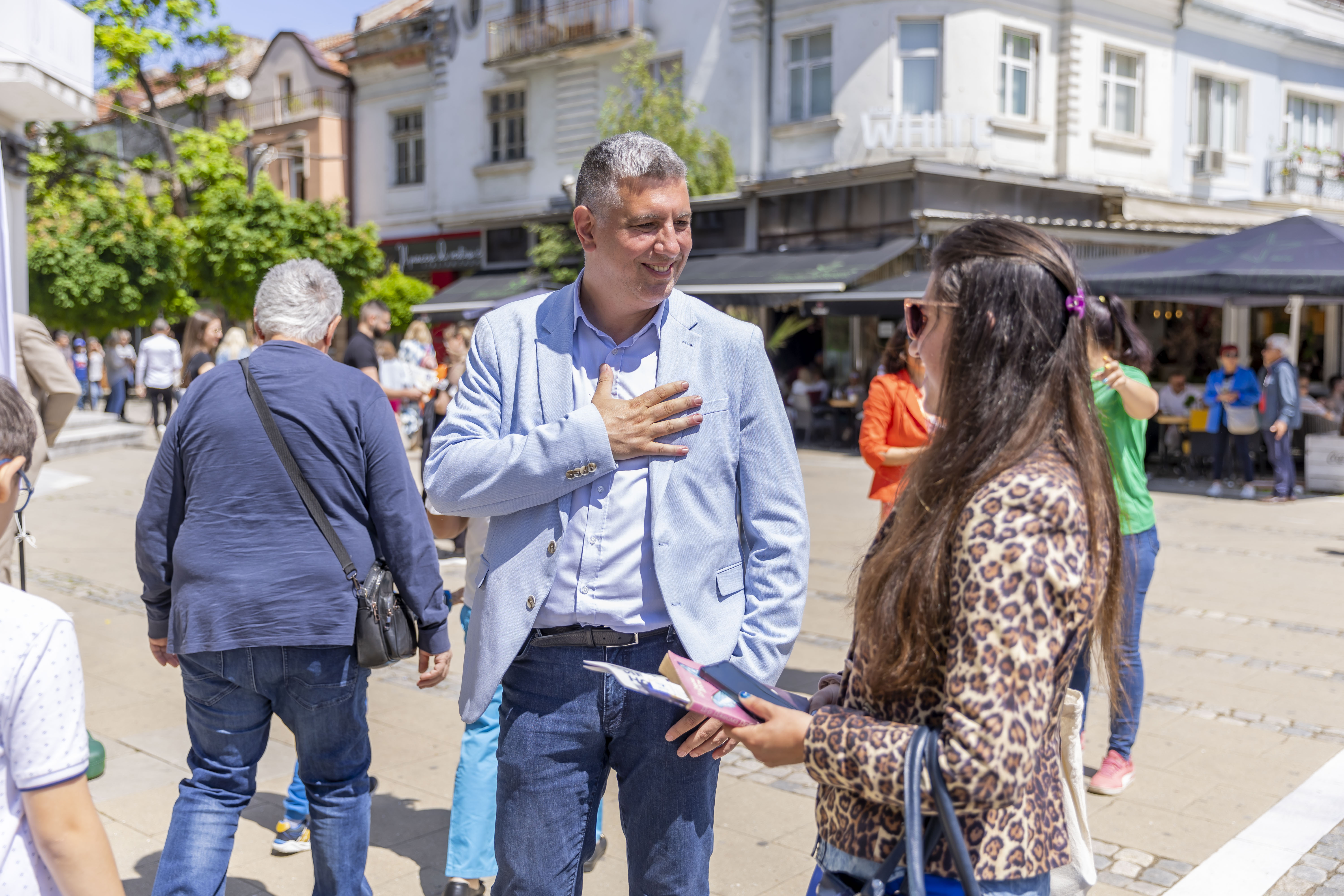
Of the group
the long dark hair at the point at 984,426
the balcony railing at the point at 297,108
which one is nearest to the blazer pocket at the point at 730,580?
the long dark hair at the point at 984,426

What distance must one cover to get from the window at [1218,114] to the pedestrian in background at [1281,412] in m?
10.7

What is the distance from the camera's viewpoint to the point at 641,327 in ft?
8.08

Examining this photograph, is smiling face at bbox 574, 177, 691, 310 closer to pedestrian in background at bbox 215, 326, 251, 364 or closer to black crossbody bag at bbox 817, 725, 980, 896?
black crossbody bag at bbox 817, 725, 980, 896

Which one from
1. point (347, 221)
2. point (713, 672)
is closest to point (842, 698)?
point (713, 672)

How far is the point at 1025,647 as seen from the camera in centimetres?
151

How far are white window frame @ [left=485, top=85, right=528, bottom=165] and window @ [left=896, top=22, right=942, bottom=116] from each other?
8680 millimetres

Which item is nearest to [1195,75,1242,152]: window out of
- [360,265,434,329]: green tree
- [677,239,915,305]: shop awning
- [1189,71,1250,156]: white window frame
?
[1189,71,1250,156]: white window frame

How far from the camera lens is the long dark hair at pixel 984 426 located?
1.60 meters

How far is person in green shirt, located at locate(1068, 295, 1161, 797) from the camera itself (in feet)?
13.5

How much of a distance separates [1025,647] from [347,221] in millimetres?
28832

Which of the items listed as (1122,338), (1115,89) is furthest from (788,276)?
(1122,338)

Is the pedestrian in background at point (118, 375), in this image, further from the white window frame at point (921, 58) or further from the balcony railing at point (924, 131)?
the white window frame at point (921, 58)

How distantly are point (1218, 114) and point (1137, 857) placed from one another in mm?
21497

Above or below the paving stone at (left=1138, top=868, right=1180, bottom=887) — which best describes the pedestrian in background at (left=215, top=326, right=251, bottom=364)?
above
